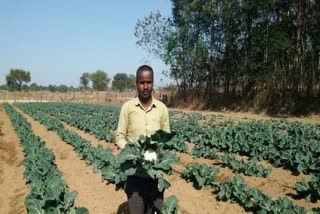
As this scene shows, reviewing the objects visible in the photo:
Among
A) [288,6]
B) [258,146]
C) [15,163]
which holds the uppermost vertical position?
[288,6]

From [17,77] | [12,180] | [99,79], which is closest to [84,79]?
[99,79]

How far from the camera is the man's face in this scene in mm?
3623

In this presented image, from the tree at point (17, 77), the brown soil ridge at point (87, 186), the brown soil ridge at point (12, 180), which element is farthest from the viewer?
the tree at point (17, 77)

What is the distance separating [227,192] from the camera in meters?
6.52

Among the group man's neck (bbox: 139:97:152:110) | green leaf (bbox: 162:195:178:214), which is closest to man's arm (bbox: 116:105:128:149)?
man's neck (bbox: 139:97:152:110)

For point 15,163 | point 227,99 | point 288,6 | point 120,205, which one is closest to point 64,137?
point 15,163

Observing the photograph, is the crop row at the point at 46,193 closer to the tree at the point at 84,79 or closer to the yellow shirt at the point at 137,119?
the yellow shirt at the point at 137,119

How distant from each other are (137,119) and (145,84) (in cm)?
39

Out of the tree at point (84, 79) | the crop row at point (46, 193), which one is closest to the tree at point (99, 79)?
the tree at point (84, 79)

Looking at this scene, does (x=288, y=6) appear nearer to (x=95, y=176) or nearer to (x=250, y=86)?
(x=250, y=86)

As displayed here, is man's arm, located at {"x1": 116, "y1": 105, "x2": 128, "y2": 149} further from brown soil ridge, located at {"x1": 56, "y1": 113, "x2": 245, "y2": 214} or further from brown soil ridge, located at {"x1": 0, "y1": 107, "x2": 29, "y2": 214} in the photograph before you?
brown soil ridge, located at {"x1": 0, "y1": 107, "x2": 29, "y2": 214}

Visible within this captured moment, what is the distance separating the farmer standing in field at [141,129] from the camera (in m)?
3.76

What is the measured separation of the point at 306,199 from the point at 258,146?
3.64 meters

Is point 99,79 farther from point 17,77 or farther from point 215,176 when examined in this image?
point 215,176
